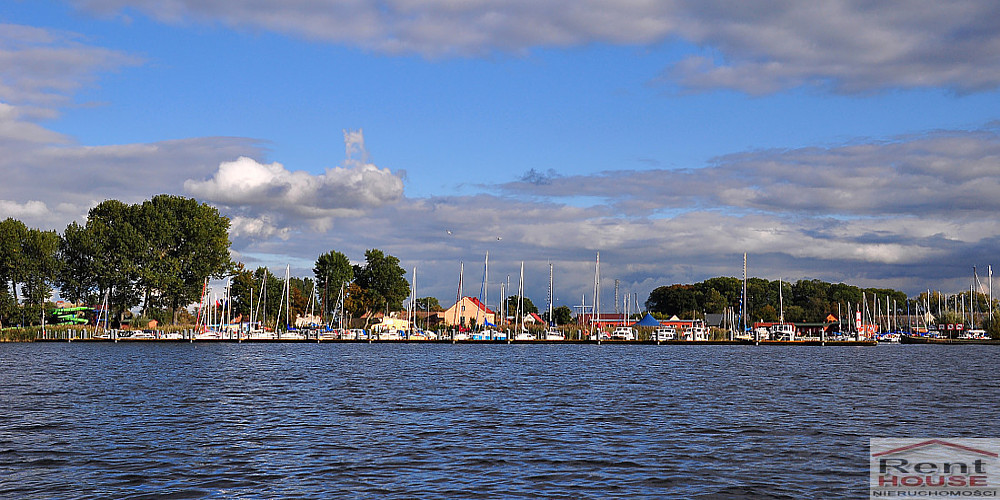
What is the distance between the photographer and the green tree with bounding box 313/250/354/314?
642 feet

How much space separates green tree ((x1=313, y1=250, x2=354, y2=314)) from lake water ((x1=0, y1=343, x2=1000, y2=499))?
140873 millimetres

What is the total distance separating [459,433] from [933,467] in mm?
13655

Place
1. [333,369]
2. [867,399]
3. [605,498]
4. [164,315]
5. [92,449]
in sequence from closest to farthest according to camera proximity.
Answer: [605,498] → [92,449] → [867,399] → [333,369] → [164,315]

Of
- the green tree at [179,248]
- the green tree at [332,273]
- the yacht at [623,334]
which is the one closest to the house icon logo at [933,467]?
the green tree at [179,248]

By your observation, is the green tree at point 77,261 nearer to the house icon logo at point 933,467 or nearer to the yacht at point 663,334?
the yacht at point 663,334

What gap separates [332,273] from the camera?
19650 centimetres

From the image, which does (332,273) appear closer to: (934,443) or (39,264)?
(39,264)

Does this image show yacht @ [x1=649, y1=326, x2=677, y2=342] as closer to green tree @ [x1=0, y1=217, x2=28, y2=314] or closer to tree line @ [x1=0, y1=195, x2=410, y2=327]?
tree line @ [x1=0, y1=195, x2=410, y2=327]

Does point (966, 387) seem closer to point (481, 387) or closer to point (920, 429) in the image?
point (920, 429)

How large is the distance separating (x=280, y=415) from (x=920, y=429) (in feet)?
75.3

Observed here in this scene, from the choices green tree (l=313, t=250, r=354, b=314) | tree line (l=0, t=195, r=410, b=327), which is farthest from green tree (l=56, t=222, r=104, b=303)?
green tree (l=313, t=250, r=354, b=314)

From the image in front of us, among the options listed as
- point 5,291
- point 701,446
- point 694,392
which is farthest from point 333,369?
point 5,291

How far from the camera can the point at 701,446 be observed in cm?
2609

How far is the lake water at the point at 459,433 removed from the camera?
20328 millimetres
